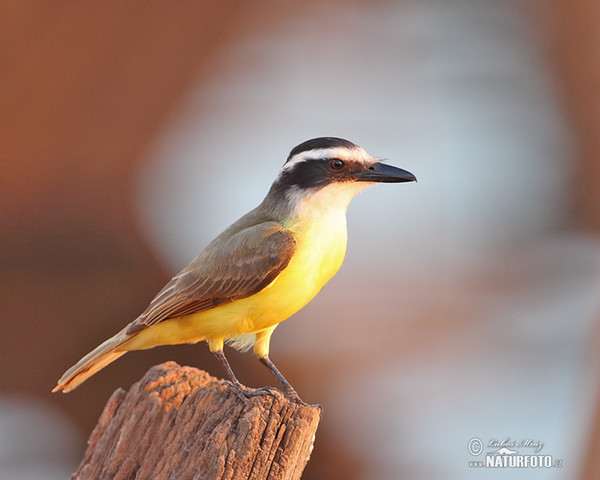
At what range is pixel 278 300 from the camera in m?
4.46

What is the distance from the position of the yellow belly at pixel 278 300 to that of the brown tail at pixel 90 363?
0.09 metres

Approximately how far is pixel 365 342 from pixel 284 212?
12.5ft

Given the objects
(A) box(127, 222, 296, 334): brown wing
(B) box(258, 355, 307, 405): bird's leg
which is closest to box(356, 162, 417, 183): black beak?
(A) box(127, 222, 296, 334): brown wing

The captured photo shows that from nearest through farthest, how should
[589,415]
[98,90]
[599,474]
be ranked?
1. [599,474]
2. [589,415]
3. [98,90]

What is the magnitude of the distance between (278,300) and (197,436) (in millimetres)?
1051

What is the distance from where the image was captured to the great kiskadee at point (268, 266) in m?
4.48

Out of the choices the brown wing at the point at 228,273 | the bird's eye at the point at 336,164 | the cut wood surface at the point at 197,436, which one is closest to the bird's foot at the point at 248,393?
the cut wood surface at the point at 197,436

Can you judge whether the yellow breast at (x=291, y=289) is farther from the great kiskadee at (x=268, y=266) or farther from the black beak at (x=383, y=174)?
the black beak at (x=383, y=174)

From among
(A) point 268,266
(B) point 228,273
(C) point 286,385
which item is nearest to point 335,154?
(A) point 268,266

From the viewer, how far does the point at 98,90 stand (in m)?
7.48

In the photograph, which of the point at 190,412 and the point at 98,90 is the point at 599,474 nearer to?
the point at 190,412

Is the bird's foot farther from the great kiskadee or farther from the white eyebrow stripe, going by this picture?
the white eyebrow stripe

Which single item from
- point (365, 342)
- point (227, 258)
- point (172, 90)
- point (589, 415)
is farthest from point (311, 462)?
point (172, 90)

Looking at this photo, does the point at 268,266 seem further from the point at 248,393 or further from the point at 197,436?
the point at 197,436
